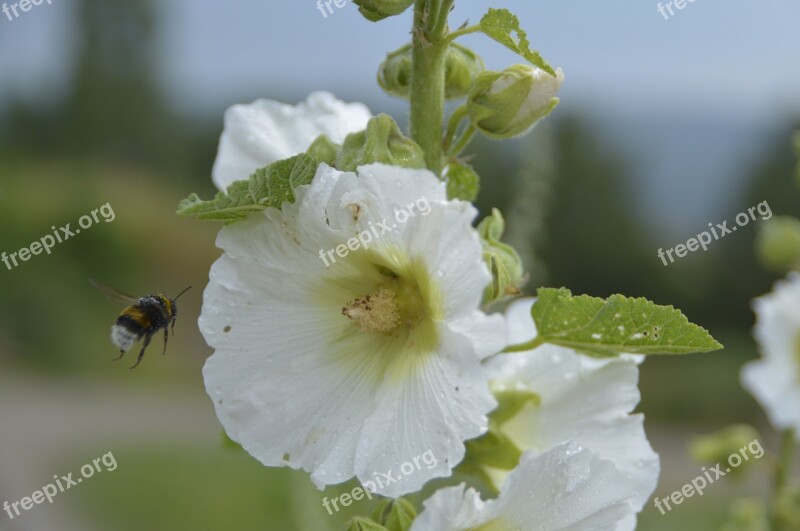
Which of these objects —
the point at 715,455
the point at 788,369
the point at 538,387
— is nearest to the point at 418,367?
the point at 538,387

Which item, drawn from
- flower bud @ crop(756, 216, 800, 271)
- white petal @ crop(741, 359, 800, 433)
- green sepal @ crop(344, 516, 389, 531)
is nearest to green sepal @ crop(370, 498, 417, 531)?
green sepal @ crop(344, 516, 389, 531)

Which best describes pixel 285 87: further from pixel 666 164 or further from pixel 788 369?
pixel 788 369

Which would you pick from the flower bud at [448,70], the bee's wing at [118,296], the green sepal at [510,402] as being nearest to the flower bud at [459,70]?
the flower bud at [448,70]

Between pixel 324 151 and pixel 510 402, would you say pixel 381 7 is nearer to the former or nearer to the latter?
pixel 324 151

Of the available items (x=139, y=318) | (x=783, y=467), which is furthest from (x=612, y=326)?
(x=783, y=467)

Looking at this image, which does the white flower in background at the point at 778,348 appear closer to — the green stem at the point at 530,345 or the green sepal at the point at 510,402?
the green sepal at the point at 510,402

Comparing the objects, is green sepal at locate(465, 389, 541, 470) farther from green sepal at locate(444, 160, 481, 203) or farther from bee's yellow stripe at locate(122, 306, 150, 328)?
bee's yellow stripe at locate(122, 306, 150, 328)

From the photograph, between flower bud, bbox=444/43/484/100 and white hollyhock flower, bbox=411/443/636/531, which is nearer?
white hollyhock flower, bbox=411/443/636/531
